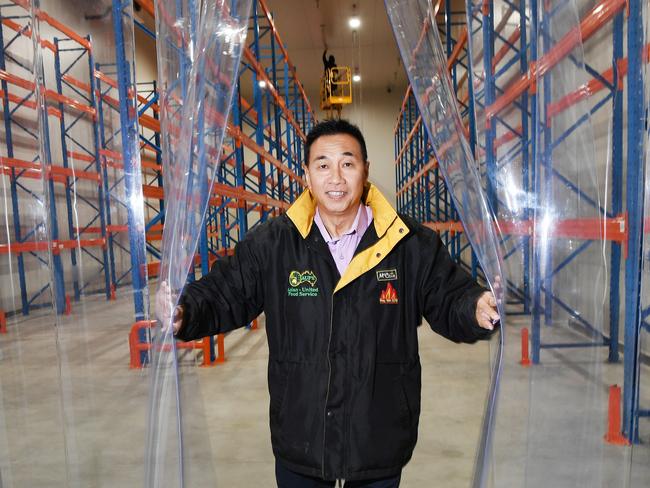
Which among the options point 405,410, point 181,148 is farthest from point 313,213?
point 405,410

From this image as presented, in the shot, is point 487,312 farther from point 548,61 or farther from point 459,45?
point 459,45

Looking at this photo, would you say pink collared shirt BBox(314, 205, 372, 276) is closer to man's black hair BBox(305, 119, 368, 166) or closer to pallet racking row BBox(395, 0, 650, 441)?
man's black hair BBox(305, 119, 368, 166)

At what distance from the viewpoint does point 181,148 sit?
162 cm

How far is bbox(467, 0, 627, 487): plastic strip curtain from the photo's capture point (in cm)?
182

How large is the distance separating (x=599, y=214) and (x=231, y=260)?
1389 millimetres

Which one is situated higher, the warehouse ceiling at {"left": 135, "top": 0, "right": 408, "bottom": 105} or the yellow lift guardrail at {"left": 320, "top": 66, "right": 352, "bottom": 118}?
the warehouse ceiling at {"left": 135, "top": 0, "right": 408, "bottom": 105}

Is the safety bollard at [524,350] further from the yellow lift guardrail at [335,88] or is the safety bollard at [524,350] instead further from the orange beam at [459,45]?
the yellow lift guardrail at [335,88]

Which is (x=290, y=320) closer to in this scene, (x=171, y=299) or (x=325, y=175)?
(x=171, y=299)

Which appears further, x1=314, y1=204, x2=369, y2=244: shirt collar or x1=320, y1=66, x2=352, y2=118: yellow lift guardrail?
x1=320, y1=66, x2=352, y2=118: yellow lift guardrail

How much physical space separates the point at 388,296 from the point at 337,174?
1.50ft

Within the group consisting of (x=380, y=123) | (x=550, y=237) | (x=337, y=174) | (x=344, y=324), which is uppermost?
(x=380, y=123)

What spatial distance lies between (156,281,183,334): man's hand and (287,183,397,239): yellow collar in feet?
1.59

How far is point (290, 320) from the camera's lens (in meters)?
1.68

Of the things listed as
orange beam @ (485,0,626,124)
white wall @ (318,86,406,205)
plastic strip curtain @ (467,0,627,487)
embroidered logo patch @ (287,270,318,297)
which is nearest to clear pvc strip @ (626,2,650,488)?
orange beam @ (485,0,626,124)
